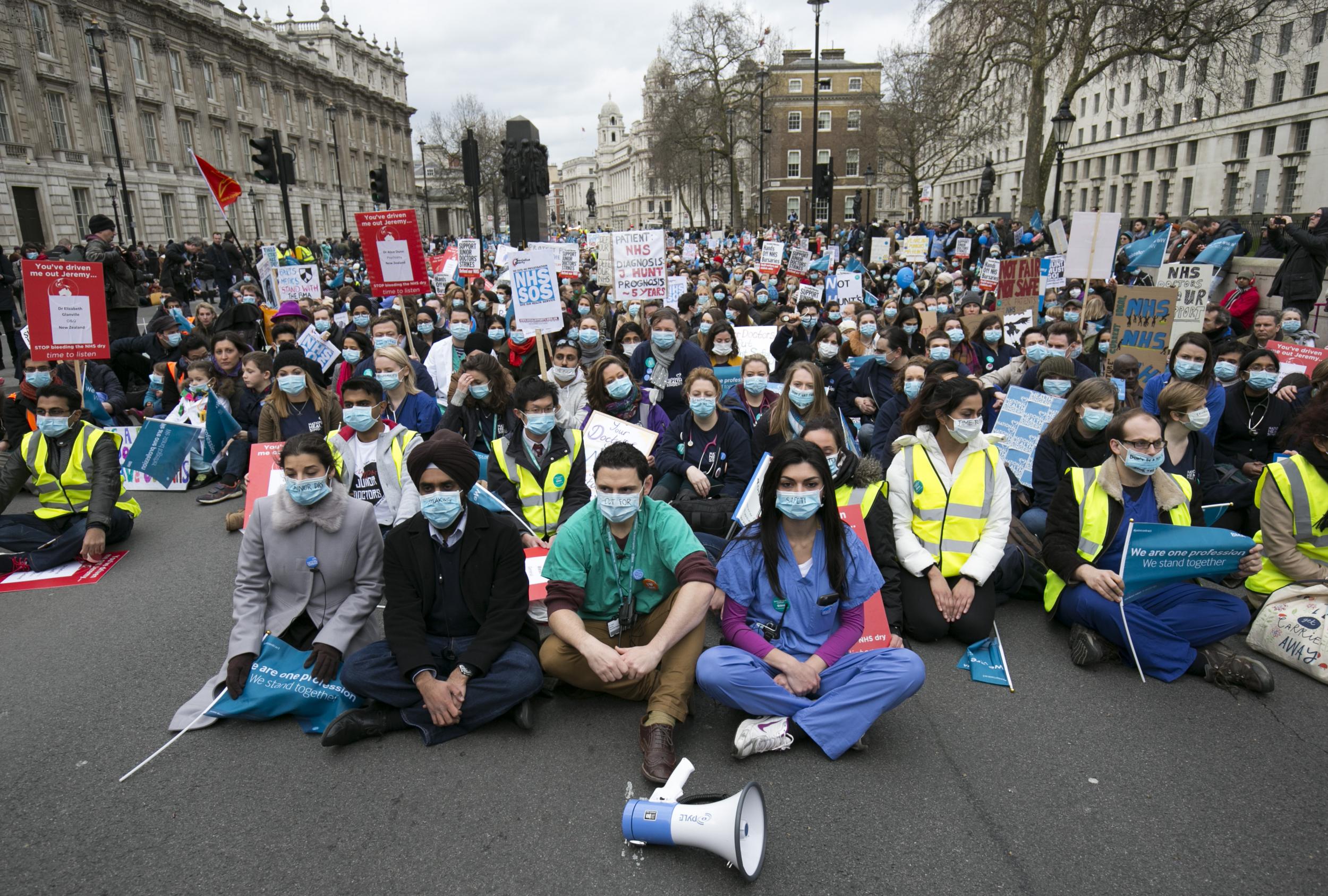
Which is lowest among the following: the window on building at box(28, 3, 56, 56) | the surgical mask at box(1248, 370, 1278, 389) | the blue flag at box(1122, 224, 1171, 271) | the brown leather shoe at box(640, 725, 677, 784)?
the brown leather shoe at box(640, 725, 677, 784)

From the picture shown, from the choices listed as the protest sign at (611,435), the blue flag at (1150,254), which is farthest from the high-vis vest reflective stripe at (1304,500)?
the blue flag at (1150,254)

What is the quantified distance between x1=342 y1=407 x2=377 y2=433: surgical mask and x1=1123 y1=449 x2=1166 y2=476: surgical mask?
4752 millimetres

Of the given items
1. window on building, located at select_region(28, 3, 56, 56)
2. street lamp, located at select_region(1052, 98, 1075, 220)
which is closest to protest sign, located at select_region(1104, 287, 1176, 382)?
street lamp, located at select_region(1052, 98, 1075, 220)

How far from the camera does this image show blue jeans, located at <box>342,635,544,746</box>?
12.0 feet

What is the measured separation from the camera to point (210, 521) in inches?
282

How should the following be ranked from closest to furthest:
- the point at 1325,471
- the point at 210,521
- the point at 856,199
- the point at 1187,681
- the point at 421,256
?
the point at 1187,681
the point at 1325,471
the point at 210,521
the point at 421,256
the point at 856,199

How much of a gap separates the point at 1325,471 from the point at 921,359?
3046mm

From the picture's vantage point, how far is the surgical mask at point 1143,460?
13.7ft

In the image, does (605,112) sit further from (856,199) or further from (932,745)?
(932,745)

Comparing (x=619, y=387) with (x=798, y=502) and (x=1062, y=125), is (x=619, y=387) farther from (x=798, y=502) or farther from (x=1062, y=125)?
(x=1062, y=125)

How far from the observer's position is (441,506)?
367 cm

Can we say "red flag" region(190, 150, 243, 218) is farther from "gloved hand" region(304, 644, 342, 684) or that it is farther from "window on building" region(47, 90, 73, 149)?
"window on building" region(47, 90, 73, 149)

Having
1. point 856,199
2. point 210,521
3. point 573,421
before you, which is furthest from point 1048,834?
point 856,199

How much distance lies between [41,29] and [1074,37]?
4402cm
